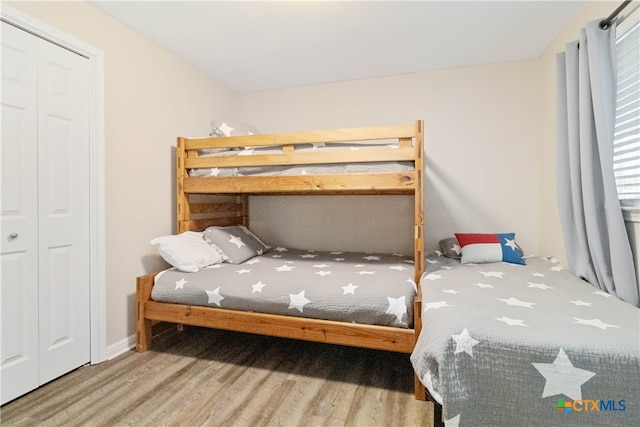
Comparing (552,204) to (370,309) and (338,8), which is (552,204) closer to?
(370,309)

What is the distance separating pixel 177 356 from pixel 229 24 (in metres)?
2.24

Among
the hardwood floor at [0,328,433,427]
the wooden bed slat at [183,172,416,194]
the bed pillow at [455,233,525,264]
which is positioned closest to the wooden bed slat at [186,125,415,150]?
the wooden bed slat at [183,172,416,194]

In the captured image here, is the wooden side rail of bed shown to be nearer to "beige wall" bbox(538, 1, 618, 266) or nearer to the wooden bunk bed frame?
the wooden bunk bed frame

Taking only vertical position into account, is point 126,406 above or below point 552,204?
below

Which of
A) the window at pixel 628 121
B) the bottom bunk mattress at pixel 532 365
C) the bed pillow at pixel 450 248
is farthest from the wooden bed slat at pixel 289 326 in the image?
the window at pixel 628 121

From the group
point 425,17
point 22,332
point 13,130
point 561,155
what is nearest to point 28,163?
point 13,130

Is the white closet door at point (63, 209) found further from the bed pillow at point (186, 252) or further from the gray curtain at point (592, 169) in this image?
the gray curtain at point (592, 169)

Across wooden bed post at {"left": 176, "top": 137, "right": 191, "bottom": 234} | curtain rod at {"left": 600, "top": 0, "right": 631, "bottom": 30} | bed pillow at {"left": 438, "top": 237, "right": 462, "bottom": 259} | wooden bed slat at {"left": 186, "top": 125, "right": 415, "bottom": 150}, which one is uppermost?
curtain rod at {"left": 600, "top": 0, "right": 631, "bottom": 30}

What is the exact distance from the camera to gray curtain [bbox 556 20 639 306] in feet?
5.26

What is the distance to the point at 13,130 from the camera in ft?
5.24

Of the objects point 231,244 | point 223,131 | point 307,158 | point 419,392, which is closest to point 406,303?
point 419,392

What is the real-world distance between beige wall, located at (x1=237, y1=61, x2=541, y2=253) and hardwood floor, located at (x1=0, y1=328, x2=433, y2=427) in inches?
49.6

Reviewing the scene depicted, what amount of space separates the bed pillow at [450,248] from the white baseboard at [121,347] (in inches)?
97.4

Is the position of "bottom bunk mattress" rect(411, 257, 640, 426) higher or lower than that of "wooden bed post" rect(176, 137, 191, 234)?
lower
